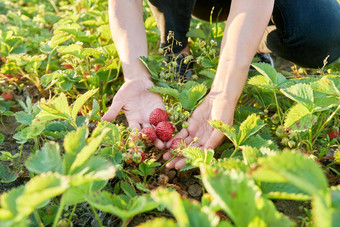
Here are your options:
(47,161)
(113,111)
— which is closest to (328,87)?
(113,111)

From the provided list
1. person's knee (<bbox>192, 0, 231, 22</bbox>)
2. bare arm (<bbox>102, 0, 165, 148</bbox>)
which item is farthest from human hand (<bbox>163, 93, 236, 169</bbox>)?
person's knee (<bbox>192, 0, 231, 22</bbox>)

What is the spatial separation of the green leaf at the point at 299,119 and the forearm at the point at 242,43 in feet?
0.71

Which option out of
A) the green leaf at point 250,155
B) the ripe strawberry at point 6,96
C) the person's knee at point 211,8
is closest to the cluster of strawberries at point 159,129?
the green leaf at point 250,155

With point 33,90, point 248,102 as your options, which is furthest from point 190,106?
point 33,90

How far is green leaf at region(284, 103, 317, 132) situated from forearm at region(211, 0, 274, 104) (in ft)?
0.71

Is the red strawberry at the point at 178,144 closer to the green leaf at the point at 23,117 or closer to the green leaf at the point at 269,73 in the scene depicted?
the green leaf at the point at 269,73

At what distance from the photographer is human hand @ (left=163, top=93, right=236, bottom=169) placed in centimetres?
119

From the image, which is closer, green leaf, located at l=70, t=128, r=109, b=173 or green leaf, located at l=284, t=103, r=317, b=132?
green leaf, located at l=70, t=128, r=109, b=173

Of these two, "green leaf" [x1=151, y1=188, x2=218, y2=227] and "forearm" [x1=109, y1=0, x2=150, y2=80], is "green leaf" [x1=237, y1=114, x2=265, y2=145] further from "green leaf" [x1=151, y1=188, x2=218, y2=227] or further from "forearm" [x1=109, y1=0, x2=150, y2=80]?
"forearm" [x1=109, y1=0, x2=150, y2=80]

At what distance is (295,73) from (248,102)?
505mm

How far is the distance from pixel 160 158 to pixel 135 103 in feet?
0.87

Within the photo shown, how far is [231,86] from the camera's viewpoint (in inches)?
49.0

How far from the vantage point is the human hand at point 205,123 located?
1191 mm

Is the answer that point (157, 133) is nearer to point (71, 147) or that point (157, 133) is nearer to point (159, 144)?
point (159, 144)
